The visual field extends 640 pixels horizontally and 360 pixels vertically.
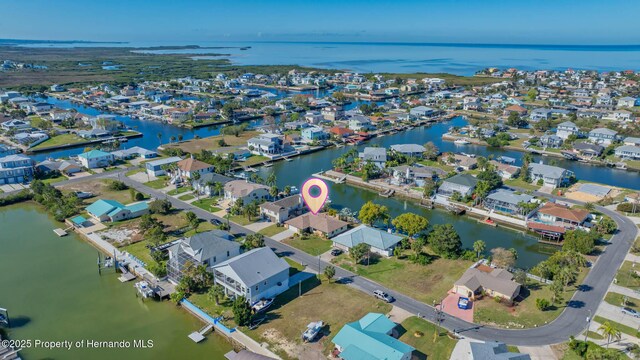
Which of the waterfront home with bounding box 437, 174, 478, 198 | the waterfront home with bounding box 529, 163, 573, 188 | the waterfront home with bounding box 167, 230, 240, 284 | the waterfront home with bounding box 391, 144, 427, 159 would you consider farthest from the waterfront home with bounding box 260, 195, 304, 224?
the waterfront home with bounding box 529, 163, 573, 188

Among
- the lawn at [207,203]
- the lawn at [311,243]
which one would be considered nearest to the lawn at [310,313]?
the lawn at [311,243]

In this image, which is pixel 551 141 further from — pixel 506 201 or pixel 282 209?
pixel 282 209

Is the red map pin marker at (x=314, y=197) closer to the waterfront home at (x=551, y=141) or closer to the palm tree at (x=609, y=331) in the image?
the palm tree at (x=609, y=331)

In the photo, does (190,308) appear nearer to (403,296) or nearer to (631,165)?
(403,296)

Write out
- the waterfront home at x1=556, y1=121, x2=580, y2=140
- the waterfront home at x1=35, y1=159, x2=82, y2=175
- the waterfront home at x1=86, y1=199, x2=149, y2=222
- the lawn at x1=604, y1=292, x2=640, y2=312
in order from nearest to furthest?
the lawn at x1=604, y1=292, x2=640, y2=312, the waterfront home at x1=86, y1=199, x2=149, y2=222, the waterfront home at x1=35, y1=159, x2=82, y2=175, the waterfront home at x1=556, y1=121, x2=580, y2=140

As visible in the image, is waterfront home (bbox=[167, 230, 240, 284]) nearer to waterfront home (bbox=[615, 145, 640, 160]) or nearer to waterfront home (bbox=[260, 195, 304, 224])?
waterfront home (bbox=[260, 195, 304, 224])

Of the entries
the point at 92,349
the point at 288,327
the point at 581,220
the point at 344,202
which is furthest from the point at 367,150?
the point at 92,349
